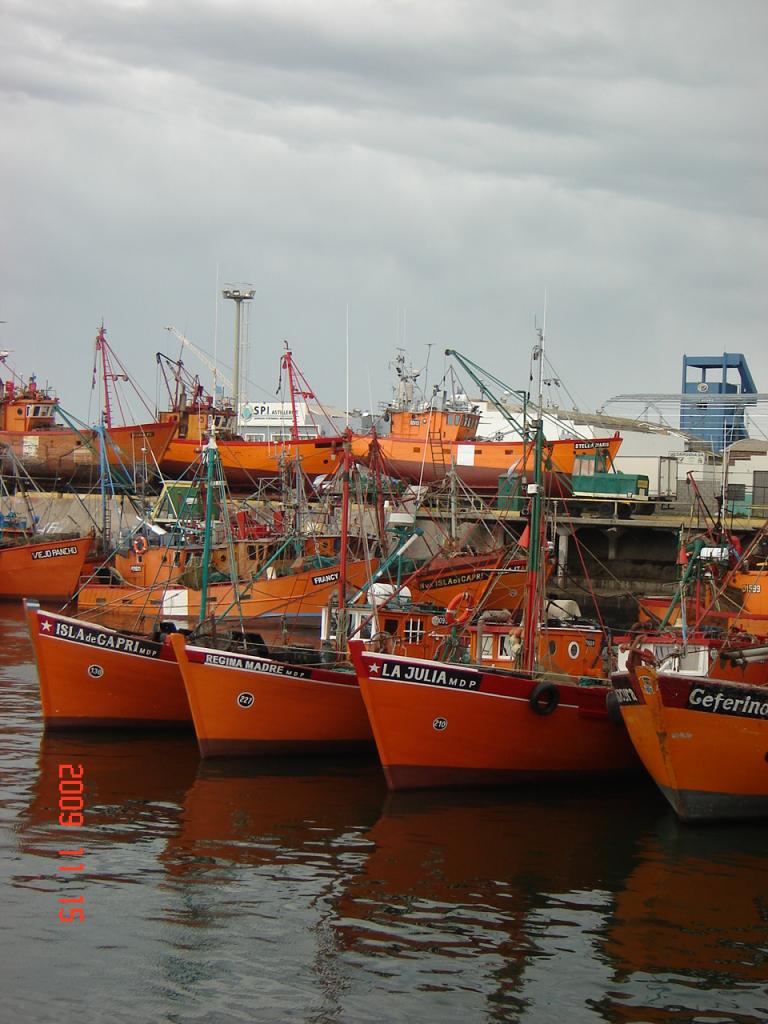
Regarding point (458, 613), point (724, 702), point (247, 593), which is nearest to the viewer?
point (724, 702)

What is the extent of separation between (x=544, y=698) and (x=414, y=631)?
466 centimetres

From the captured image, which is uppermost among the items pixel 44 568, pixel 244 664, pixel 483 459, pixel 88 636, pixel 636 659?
pixel 483 459

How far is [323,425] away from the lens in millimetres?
100188

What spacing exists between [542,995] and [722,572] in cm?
2012

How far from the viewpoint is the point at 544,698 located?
21422 mm

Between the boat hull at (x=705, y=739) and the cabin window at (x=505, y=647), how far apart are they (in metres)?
4.20

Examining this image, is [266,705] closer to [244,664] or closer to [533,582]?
[244,664]

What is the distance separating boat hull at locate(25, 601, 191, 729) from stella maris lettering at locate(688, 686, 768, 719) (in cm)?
1190

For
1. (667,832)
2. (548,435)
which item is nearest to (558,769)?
(667,832)

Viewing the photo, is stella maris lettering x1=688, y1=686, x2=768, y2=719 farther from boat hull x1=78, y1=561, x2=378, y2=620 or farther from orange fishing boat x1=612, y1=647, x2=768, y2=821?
boat hull x1=78, y1=561, x2=378, y2=620

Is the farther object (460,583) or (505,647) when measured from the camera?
(460,583)

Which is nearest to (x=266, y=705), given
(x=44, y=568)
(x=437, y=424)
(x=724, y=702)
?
(x=724, y=702)

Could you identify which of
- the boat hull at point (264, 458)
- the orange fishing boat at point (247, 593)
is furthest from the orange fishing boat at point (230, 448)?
the orange fishing boat at point (247, 593)
